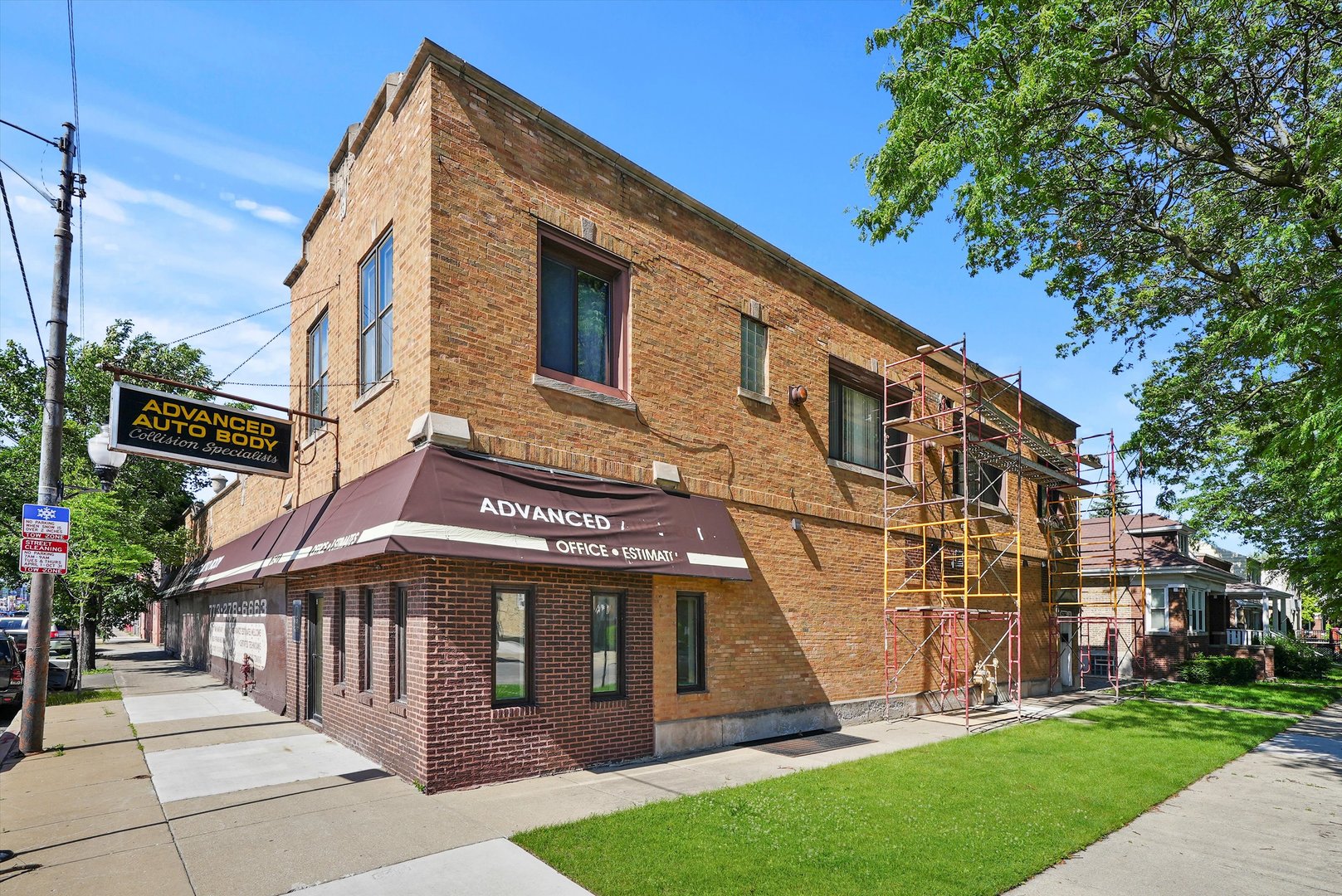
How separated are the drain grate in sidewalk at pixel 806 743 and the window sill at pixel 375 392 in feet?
24.8

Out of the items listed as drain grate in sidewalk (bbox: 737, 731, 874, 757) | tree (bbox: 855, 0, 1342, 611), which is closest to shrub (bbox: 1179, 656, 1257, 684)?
tree (bbox: 855, 0, 1342, 611)

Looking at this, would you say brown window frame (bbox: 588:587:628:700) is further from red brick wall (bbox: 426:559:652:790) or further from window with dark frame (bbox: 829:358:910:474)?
window with dark frame (bbox: 829:358:910:474)

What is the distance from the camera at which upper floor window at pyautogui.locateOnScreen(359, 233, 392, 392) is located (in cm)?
1130

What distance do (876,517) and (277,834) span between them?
1187 cm

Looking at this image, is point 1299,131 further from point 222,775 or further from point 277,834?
point 222,775

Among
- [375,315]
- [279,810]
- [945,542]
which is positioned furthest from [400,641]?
[945,542]

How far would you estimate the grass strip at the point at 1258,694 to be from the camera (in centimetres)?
2020

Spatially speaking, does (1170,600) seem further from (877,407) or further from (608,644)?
(608,644)

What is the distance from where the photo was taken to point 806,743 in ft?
41.4

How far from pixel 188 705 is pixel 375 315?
10.1 m

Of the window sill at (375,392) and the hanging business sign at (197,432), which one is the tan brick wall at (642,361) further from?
the hanging business sign at (197,432)

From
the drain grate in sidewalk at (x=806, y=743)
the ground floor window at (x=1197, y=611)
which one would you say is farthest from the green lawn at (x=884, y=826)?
the ground floor window at (x=1197, y=611)

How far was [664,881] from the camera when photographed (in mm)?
6254

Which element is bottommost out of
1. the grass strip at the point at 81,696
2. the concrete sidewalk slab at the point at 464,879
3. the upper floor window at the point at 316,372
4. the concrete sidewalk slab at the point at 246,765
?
the grass strip at the point at 81,696
